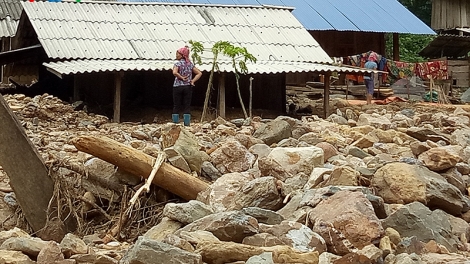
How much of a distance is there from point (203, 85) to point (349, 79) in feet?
20.8

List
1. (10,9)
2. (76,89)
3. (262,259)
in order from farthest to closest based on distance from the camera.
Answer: (10,9) → (76,89) → (262,259)

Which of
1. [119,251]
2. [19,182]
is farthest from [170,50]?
[119,251]

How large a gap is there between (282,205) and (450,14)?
20.5 metres

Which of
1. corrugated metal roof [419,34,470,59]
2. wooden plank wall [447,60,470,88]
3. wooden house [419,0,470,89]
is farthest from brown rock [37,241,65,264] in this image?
corrugated metal roof [419,34,470,59]

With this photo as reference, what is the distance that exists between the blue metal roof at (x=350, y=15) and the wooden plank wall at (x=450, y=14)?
300cm

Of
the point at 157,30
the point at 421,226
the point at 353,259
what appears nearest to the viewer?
the point at 353,259

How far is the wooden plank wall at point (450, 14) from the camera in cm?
2377

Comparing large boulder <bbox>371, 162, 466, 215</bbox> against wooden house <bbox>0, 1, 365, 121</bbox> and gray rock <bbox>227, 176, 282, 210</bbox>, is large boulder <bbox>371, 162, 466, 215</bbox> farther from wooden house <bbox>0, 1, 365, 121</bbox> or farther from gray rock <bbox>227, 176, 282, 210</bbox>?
wooden house <bbox>0, 1, 365, 121</bbox>

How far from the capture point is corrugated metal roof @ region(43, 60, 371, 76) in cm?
1277

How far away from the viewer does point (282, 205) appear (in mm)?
5551

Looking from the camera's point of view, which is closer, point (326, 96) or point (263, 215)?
point (263, 215)

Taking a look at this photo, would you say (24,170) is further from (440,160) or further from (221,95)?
(221,95)

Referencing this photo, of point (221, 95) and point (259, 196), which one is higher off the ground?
point (221, 95)


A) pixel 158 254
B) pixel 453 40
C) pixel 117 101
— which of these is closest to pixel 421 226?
pixel 158 254
